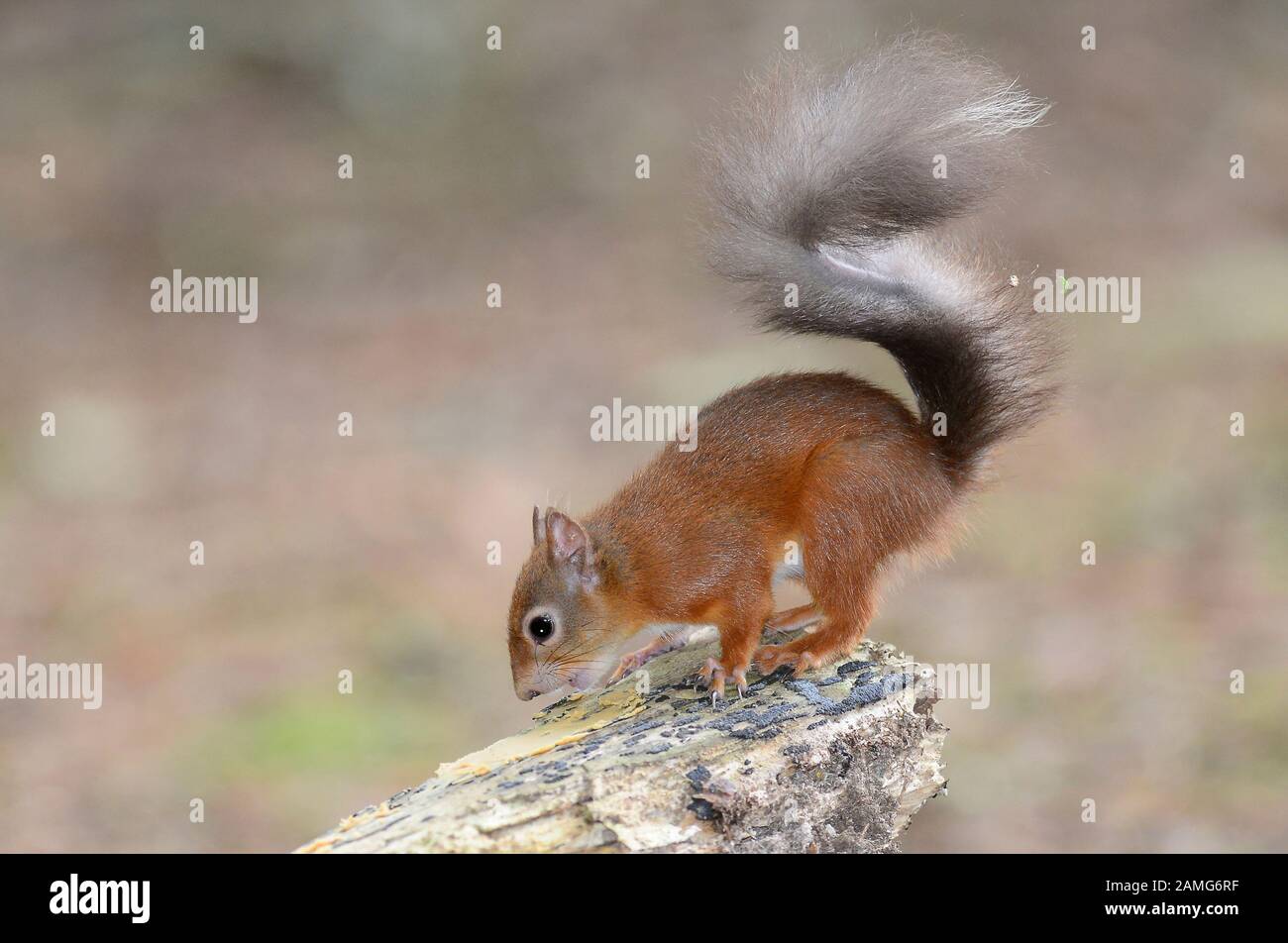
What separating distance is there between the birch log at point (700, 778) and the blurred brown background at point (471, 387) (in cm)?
129

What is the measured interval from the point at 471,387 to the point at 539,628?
655 centimetres

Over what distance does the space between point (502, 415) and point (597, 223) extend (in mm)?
2770

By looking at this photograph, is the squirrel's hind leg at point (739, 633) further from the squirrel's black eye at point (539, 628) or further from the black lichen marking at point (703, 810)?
the black lichen marking at point (703, 810)

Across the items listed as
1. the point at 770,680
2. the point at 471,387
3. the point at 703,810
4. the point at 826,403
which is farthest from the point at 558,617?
the point at 471,387

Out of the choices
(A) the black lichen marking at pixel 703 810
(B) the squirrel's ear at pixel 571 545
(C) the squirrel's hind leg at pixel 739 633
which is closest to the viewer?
(A) the black lichen marking at pixel 703 810

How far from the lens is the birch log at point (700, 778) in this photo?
2820mm

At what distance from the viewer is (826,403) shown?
12.8ft

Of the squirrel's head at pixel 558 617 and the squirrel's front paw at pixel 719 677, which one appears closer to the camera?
the squirrel's front paw at pixel 719 677

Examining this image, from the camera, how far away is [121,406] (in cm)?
998

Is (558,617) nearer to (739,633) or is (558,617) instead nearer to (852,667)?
(739,633)

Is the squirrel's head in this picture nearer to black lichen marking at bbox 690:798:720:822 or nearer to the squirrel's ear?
the squirrel's ear

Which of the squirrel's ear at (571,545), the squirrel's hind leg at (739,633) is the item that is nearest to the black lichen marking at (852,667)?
the squirrel's hind leg at (739,633)

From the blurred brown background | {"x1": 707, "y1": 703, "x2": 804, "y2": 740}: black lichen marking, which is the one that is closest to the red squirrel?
{"x1": 707, "y1": 703, "x2": 804, "y2": 740}: black lichen marking

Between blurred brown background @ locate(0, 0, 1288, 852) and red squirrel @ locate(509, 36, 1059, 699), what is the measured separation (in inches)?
13.9
